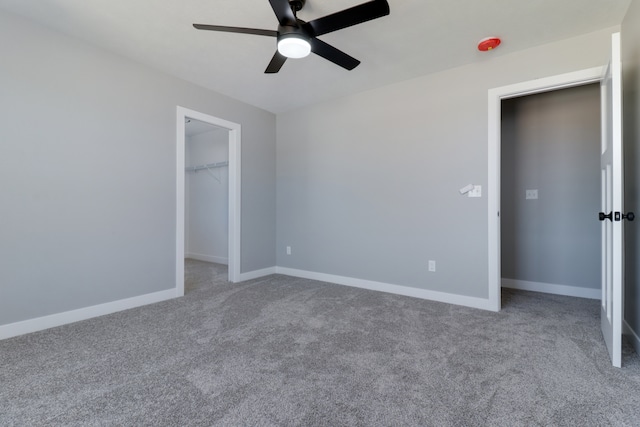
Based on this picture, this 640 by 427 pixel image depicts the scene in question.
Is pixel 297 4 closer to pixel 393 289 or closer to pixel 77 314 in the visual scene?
pixel 393 289

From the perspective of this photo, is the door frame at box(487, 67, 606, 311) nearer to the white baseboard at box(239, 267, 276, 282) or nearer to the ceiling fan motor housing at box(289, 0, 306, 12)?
the ceiling fan motor housing at box(289, 0, 306, 12)

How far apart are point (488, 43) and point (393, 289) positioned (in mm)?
2558

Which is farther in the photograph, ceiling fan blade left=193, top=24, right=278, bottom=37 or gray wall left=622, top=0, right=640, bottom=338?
gray wall left=622, top=0, right=640, bottom=338

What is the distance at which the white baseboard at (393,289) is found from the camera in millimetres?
2961

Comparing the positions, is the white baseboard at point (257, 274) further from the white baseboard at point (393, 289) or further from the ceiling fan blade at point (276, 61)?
the ceiling fan blade at point (276, 61)

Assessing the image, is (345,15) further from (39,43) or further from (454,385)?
(39,43)

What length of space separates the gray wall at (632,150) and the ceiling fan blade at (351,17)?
1777mm

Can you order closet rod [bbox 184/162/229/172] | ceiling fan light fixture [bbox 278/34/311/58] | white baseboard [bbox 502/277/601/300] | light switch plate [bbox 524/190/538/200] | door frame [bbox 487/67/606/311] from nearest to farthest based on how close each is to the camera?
ceiling fan light fixture [bbox 278/34/311/58], door frame [bbox 487/67/606/311], white baseboard [bbox 502/277/601/300], light switch plate [bbox 524/190/538/200], closet rod [bbox 184/162/229/172]

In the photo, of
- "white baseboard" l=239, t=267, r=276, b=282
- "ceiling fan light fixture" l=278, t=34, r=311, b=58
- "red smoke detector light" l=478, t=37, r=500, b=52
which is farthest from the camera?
"white baseboard" l=239, t=267, r=276, b=282

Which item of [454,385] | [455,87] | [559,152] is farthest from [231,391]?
[559,152]

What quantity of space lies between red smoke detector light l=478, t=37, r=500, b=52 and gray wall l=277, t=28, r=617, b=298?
28 centimetres

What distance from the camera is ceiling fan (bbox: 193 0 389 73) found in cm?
168

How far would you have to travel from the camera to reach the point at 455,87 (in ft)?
10.0

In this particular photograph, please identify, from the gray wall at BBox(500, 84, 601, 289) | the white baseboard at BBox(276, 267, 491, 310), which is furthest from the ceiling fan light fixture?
the gray wall at BBox(500, 84, 601, 289)
